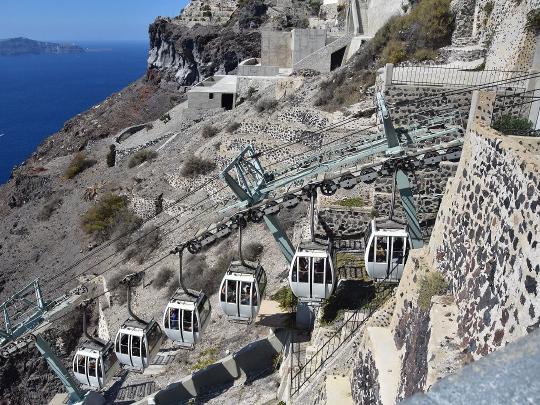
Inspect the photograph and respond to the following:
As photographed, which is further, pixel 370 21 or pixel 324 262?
pixel 370 21

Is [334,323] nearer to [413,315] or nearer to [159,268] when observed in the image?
[413,315]

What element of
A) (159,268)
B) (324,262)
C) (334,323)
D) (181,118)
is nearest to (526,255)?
(324,262)

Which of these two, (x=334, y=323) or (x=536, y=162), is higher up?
(x=536, y=162)

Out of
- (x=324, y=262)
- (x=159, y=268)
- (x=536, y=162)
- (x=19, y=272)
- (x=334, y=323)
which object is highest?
(x=536, y=162)

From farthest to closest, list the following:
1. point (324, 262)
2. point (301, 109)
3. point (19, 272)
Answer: point (301, 109), point (19, 272), point (324, 262)

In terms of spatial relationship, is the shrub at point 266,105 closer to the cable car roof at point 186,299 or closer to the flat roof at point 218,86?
the flat roof at point 218,86

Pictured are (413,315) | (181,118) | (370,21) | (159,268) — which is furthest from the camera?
(181,118)

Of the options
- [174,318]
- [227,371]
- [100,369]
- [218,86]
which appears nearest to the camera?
[174,318]

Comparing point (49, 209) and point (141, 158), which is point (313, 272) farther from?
point (49, 209)

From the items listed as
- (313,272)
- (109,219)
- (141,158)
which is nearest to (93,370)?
(313,272)
